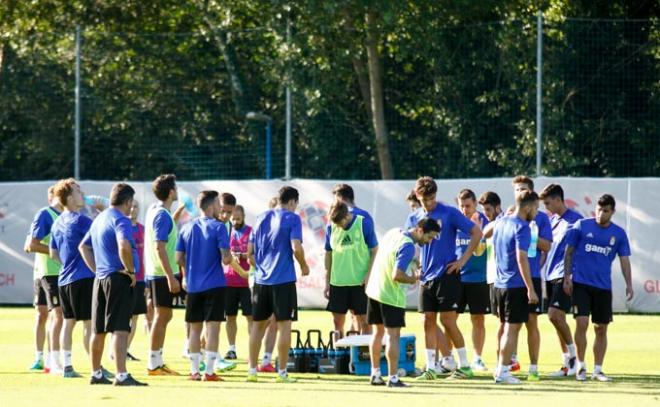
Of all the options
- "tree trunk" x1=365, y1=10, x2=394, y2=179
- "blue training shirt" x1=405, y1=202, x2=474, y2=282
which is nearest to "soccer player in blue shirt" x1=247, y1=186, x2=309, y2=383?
"blue training shirt" x1=405, y1=202, x2=474, y2=282

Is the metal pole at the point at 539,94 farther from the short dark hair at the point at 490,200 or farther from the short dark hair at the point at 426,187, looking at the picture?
the short dark hair at the point at 426,187

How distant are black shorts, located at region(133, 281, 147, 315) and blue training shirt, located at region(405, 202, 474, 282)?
336cm

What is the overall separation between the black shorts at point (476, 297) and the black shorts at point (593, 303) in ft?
3.79

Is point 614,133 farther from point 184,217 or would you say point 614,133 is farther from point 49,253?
point 49,253

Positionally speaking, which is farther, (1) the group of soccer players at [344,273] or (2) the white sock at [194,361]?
(2) the white sock at [194,361]

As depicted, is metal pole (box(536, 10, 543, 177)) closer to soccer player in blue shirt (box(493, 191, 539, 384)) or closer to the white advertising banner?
the white advertising banner

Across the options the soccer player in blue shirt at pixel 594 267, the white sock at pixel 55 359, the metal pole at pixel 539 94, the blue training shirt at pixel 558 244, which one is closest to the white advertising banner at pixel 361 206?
the metal pole at pixel 539 94

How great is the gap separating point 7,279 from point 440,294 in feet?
48.6

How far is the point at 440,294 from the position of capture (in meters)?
14.1

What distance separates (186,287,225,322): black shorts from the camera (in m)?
13.8

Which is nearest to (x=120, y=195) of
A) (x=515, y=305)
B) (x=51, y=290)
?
(x=51, y=290)

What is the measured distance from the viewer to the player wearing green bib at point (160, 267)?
45.8ft

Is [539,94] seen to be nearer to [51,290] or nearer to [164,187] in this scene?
[164,187]

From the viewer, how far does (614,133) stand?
80.5 ft
